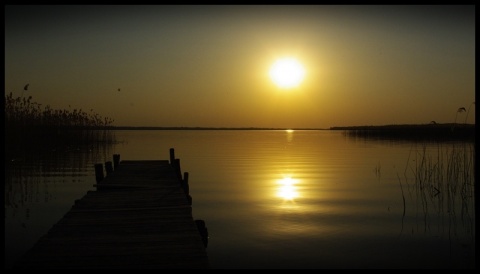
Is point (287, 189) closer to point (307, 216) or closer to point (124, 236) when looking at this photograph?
point (307, 216)

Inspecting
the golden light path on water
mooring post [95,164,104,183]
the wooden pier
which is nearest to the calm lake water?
the golden light path on water

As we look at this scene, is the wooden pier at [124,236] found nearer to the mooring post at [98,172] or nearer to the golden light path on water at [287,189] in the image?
the mooring post at [98,172]

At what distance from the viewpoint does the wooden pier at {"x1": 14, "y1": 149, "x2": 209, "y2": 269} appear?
5.96 m

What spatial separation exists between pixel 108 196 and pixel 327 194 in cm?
837

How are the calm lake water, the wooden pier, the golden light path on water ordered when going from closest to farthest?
the wooden pier, the calm lake water, the golden light path on water

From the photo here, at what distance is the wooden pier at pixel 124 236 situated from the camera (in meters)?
5.96

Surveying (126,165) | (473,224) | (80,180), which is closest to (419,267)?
(473,224)

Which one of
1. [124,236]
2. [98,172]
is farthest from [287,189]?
[124,236]

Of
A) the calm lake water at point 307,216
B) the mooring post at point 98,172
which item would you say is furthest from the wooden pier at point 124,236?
the mooring post at point 98,172

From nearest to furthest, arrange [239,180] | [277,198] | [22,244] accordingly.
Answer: [22,244]
[277,198]
[239,180]

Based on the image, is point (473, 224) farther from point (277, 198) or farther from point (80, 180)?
point (80, 180)

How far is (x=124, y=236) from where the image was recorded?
7.21 metres

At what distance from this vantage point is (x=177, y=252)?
250 inches

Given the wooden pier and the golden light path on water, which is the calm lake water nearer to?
the golden light path on water
